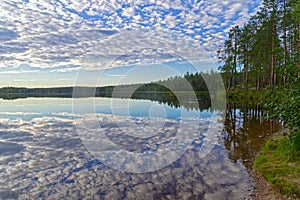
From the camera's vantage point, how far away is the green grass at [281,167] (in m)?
6.87

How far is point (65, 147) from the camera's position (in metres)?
13.2

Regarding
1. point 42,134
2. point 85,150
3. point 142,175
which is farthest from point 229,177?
point 42,134

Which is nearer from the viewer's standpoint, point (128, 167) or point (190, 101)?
point (128, 167)

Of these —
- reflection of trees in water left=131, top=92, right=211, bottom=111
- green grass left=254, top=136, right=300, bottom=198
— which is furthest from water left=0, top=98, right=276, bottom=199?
reflection of trees in water left=131, top=92, right=211, bottom=111

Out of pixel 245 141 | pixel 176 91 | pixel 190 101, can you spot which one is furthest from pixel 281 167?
pixel 176 91

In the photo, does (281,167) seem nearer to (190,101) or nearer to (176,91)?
(190,101)

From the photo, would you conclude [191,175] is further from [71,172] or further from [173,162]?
[71,172]

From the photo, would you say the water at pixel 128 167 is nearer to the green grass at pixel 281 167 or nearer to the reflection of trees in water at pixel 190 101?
the green grass at pixel 281 167

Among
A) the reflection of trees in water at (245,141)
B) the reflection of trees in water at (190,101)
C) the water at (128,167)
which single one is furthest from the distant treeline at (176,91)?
the reflection of trees in water at (245,141)

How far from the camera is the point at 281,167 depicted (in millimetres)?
8242

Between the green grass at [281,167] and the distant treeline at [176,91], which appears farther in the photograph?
the distant treeline at [176,91]

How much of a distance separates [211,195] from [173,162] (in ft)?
11.2

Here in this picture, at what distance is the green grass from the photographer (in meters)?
6.87

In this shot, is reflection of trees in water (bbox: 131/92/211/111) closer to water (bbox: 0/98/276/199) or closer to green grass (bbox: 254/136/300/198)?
water (bbox: 0/98/276/199)
